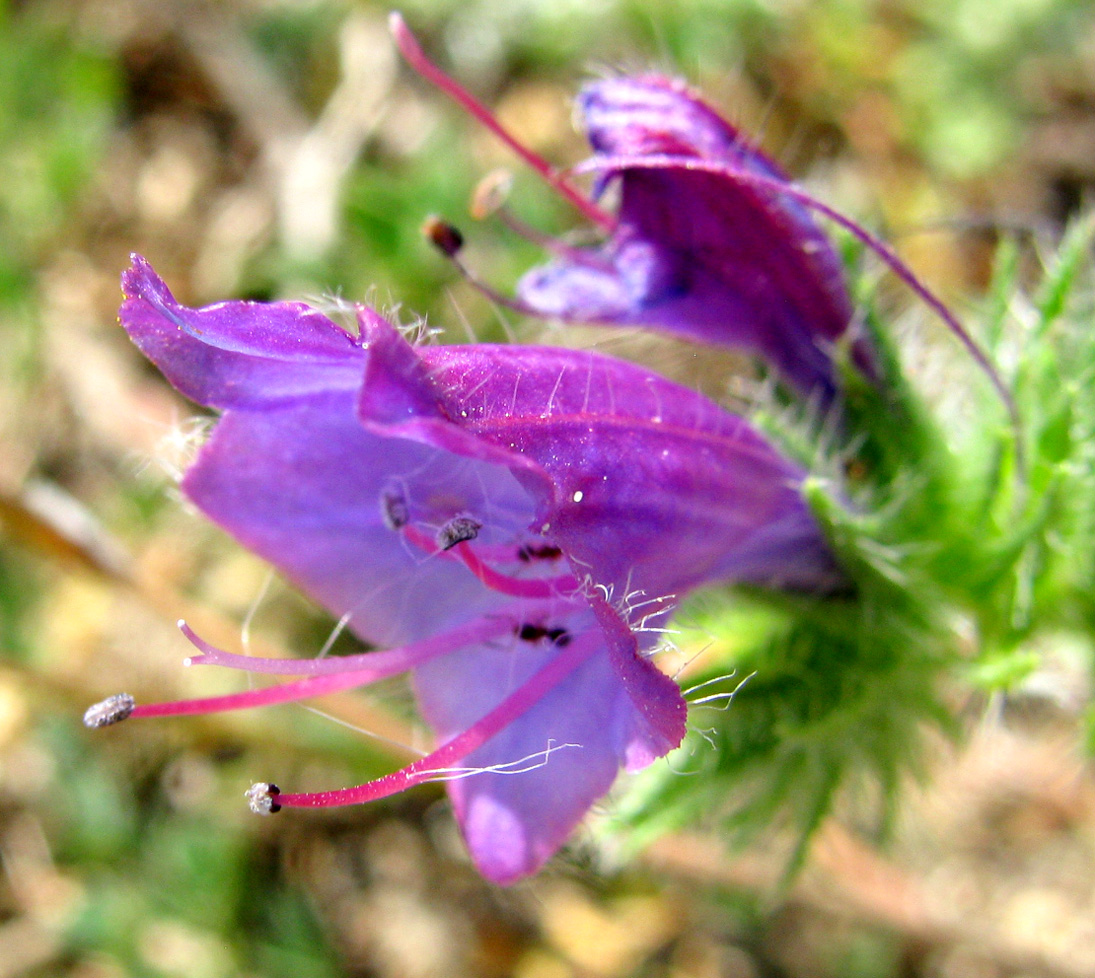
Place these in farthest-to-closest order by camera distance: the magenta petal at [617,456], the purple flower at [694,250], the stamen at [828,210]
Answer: the purple flower at [694,250]
the stamen at [828,210]
the magenta petal at [617,456]

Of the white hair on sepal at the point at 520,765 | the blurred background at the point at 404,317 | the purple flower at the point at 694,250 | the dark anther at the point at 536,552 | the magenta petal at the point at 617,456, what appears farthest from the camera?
the blurred background at the point at 404,317

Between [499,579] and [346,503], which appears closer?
[499,579]

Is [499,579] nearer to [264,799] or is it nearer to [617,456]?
[617,456]

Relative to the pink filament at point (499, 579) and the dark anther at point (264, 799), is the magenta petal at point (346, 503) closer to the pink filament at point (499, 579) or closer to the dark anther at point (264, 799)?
the pink filament at point (499, 579)

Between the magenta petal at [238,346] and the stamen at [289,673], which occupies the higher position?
the magenta petal at [238,346]

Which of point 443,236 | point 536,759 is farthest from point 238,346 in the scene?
point 536,759

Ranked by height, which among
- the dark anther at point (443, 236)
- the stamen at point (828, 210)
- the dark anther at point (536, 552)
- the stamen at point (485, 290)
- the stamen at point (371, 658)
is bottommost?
the stamen at point (371, 658)

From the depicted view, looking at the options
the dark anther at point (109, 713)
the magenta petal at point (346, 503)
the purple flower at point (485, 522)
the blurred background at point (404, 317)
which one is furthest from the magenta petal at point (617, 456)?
the blurred background at point (404, 317)
